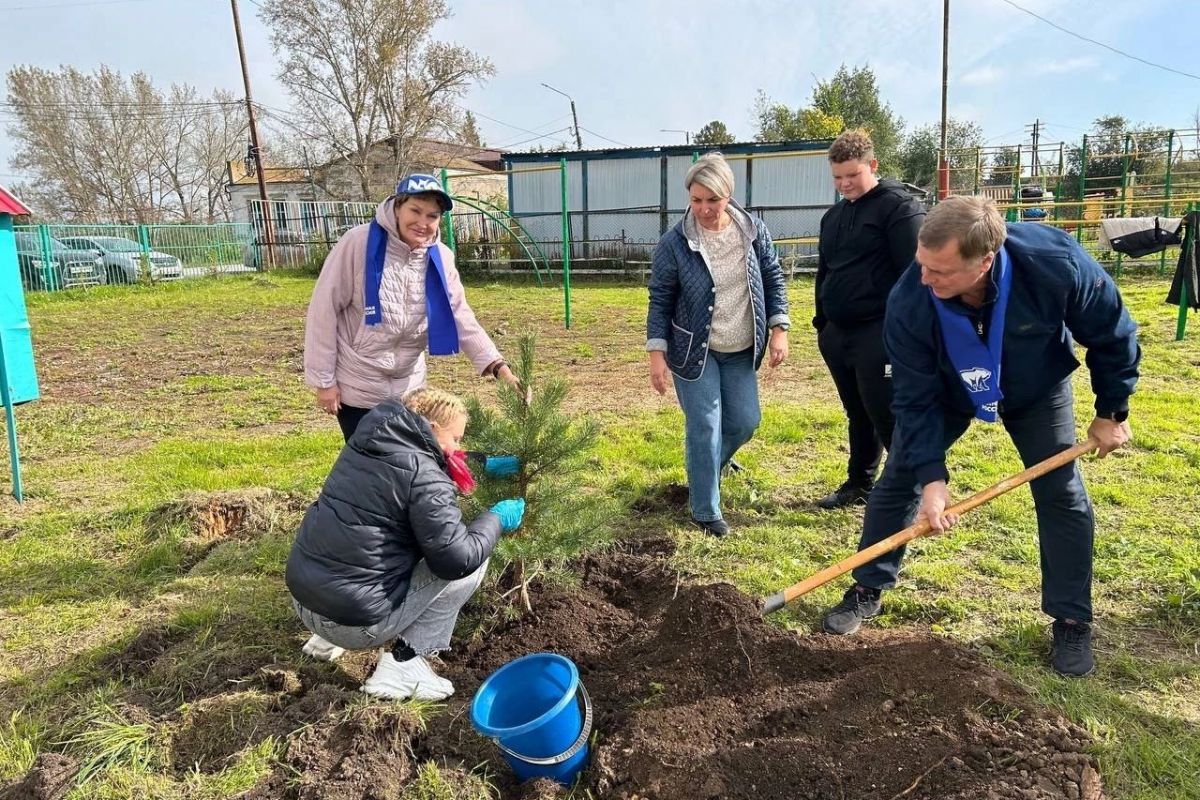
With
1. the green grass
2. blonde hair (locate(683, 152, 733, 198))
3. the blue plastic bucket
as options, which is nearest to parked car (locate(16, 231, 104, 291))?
the green grass

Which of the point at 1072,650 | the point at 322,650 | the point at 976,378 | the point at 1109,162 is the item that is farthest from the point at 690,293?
the point at 1109,162

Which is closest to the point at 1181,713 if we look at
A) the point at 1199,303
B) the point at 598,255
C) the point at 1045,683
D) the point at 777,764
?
the point at 1045,683

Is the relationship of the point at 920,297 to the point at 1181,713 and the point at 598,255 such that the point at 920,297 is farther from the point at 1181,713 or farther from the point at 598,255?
the point at 598,255

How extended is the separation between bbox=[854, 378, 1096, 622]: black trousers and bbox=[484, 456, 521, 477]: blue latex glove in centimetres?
134

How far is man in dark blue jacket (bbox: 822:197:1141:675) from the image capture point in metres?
2.16

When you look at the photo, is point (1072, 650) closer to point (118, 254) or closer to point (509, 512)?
point (509, 512)

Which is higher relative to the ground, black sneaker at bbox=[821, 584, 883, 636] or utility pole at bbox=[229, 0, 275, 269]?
utility pole at bbox=[229, 0, 275, 269]

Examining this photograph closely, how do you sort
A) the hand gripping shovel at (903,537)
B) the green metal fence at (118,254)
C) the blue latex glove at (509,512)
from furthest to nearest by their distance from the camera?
1. the green metal fence at (118,254)
2. the blue latex glove at (509,512)
3. the hand gripping shovel at (903,537)

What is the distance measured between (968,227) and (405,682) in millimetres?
2132

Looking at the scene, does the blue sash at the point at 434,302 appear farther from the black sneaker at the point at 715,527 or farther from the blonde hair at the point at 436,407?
the black sneaker at the point at 715,527

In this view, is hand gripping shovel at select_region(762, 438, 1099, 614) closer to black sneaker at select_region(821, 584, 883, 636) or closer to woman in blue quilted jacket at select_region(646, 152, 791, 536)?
black sneaker at select_region(821, 584, 883, 636)

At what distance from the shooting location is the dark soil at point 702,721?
1.94m

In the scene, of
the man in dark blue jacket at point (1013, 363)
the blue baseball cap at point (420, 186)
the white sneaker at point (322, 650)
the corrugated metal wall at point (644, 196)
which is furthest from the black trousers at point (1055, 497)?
the corrugated metal wall at point (644, 196)

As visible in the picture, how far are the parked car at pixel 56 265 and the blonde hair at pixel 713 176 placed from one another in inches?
726
